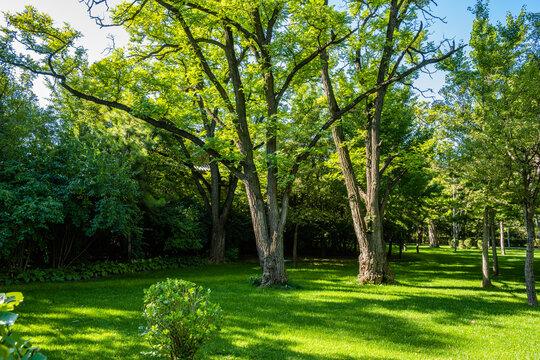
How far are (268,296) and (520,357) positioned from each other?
17.8ft

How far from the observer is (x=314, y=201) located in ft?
61.6

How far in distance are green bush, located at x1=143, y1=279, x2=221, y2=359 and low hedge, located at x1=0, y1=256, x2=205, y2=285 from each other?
29.6ft

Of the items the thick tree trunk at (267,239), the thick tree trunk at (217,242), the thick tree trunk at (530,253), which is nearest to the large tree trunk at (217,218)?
the thick tree trunk at (217,242)

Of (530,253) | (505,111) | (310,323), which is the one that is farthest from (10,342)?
(530,253)

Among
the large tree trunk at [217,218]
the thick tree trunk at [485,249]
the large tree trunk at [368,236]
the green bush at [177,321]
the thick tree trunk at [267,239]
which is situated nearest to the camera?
the green bush at [177,321]

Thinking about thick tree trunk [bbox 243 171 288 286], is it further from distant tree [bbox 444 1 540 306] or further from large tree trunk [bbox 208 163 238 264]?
large tree trunk [bbox 208 163 238 264]

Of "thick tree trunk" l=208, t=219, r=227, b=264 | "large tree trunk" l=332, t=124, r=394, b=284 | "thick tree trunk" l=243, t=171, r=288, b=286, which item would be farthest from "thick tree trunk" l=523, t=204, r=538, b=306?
"thick tree trunk" l=208, t=219, r=227, b=264

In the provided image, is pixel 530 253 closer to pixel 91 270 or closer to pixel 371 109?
pixel 371 109

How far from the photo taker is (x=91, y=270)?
40.9 ft

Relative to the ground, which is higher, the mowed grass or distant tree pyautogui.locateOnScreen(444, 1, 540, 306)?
distant tree pyautogui.locateOnScreen(444, 1, 540, 306)

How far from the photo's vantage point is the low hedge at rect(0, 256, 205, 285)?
403 inches

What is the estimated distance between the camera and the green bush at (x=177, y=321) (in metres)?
3.66

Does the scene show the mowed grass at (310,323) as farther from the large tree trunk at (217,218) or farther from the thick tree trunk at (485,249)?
the large tree trunk at (217,218)

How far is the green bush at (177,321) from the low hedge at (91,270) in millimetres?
9021
